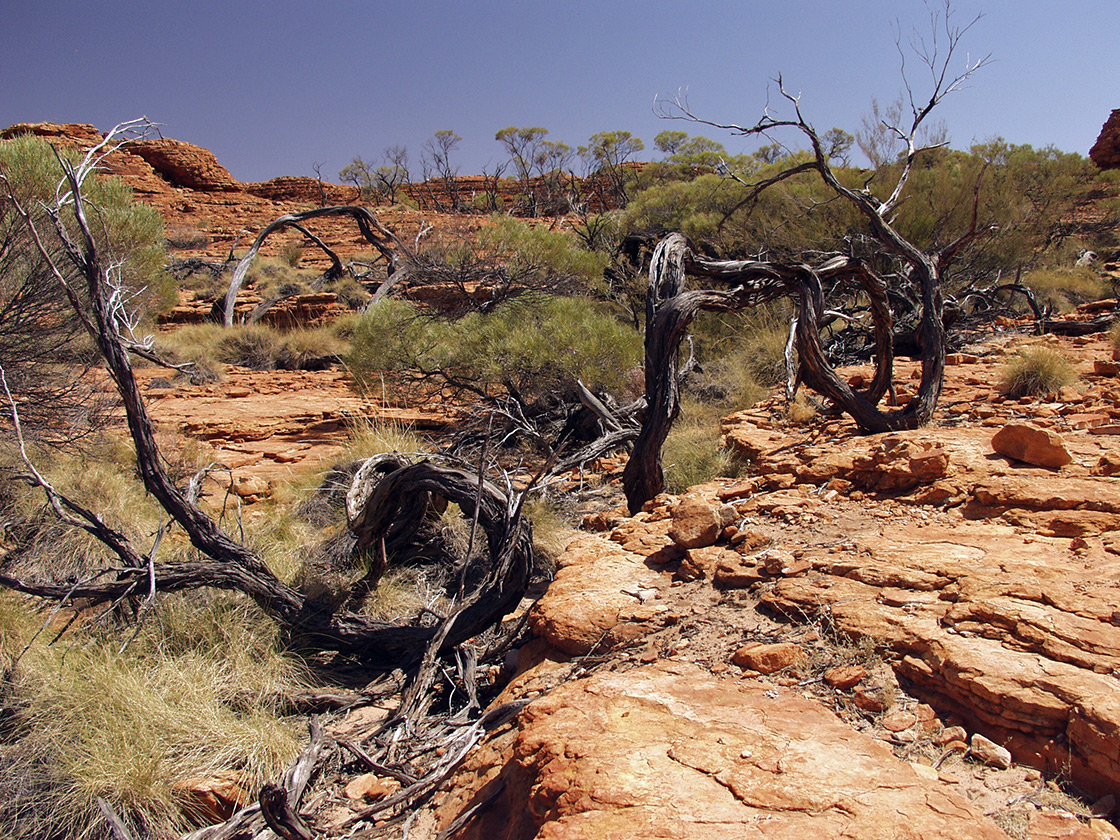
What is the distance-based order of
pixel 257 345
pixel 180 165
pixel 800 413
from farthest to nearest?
pixel 180 165, pixel 257 345, pixel 800 413

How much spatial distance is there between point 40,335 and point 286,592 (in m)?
3.94

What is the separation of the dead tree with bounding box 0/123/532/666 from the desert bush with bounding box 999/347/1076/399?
4.28 m

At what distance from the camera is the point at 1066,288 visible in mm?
12078

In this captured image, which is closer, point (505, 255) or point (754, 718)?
point (754, 718)

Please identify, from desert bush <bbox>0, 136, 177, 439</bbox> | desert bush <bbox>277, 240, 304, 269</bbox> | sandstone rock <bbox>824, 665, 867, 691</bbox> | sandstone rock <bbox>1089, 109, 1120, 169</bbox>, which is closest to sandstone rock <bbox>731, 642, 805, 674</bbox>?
sandstone rock <bbox>824, 665, 867, 691</bbox>

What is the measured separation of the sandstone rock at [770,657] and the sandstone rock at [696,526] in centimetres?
89

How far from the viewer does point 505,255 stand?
10391 mm

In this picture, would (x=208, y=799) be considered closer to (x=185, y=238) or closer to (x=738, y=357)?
(x=738, y=357)

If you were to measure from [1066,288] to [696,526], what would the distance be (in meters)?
12.8

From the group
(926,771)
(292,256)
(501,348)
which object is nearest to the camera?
(926,771)

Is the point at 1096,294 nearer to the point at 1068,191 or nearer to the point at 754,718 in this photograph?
the point at 1068,191

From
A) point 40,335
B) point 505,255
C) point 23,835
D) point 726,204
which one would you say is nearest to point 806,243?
point 726,204

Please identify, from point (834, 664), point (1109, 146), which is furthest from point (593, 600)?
point (1109, 146)

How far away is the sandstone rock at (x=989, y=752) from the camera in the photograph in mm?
1617
